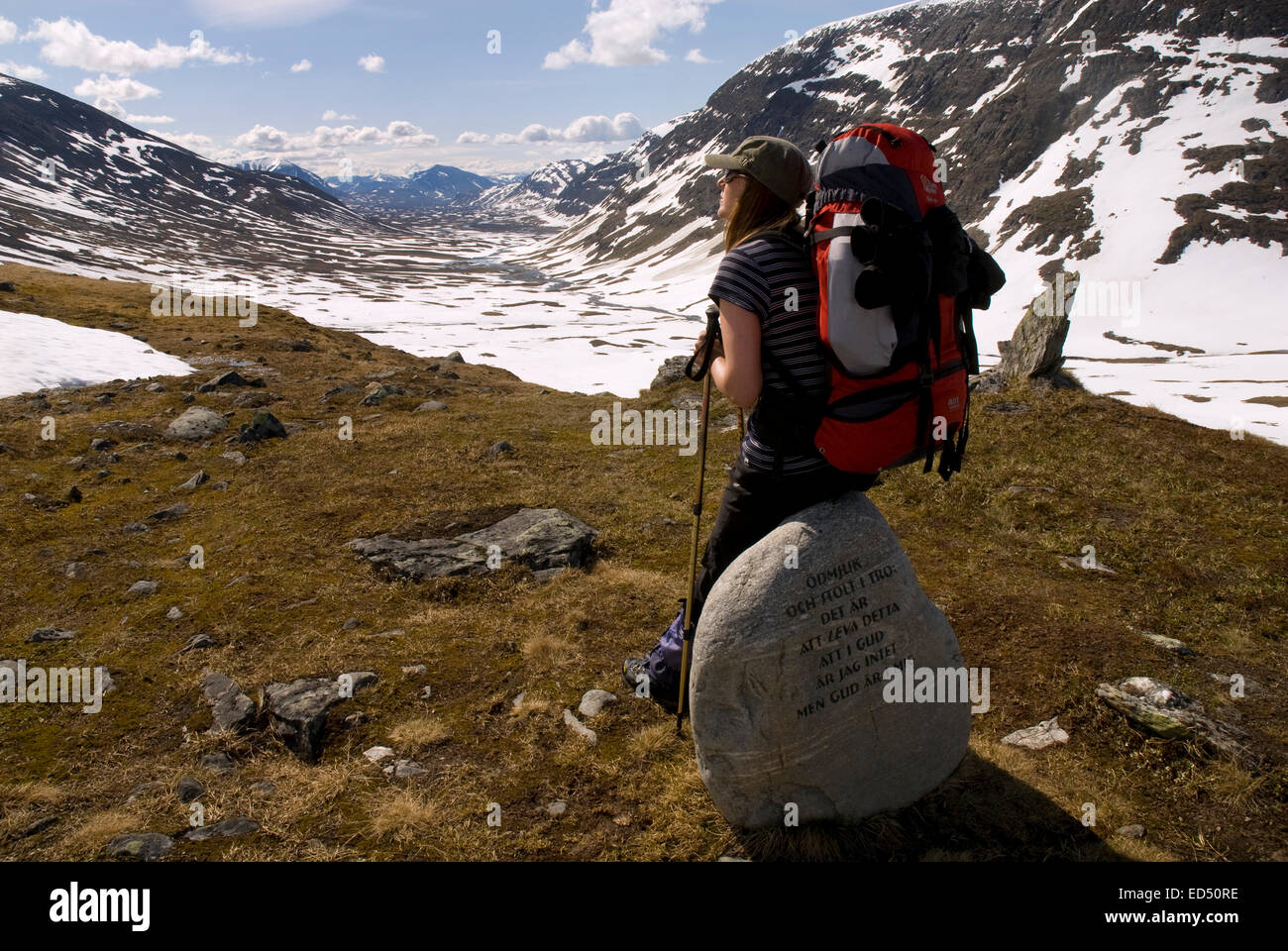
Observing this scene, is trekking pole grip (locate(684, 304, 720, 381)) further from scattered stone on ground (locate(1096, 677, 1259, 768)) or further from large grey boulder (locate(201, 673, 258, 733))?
large grey boulder (locate(201, 673, 258, 733))

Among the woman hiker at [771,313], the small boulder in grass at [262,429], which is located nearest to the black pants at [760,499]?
the woman hiker at [771,313]

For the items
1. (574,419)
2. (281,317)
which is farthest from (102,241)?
(574,419)

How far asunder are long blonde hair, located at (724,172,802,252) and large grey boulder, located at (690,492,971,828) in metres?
2.48

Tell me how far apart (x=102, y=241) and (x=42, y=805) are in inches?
9949

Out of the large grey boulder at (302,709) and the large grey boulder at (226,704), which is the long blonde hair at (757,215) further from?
the large grey boulder at (226,704)

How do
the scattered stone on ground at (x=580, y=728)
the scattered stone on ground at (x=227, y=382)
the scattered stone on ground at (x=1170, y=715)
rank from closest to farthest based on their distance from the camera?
the scattered stone on ground at (x=1170, y=715)
the scattered stone on ground at (x=580, y=728)
the scattered stone on ground at (x=227, y=382)

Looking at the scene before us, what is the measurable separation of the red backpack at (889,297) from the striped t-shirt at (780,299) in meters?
0.16

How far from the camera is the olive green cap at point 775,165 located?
5.07 metres

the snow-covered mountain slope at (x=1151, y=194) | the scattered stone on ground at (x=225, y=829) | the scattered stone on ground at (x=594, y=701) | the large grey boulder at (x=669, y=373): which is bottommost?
the scattered stone on ground at (x=225, y=829)

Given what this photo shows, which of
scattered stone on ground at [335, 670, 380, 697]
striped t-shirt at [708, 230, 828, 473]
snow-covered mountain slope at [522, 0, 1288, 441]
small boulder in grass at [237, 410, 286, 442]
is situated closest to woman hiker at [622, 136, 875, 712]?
striped t-shirt at [708, 230, 828, 473]

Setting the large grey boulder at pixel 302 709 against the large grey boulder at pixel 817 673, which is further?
the large grey boulder at pixel 302 709

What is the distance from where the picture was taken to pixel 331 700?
29.0 ft

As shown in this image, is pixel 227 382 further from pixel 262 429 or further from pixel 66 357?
pixel 66 357
